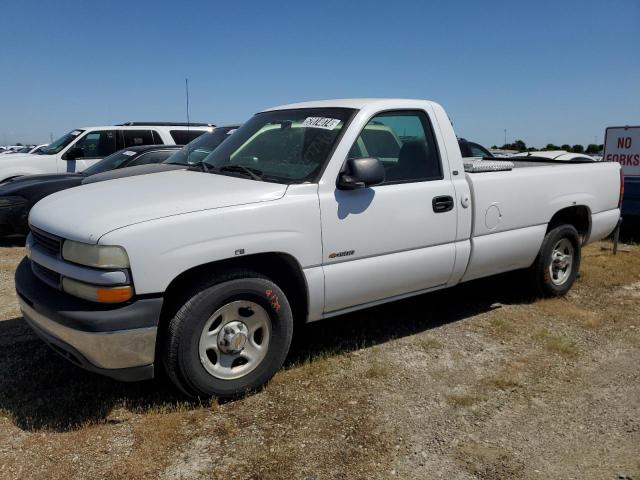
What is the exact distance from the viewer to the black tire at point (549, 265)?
534 cm

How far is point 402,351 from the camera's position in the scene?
4.39m

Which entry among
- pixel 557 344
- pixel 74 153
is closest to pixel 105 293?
pixel 557 344

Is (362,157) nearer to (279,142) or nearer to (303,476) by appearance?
(279,142)

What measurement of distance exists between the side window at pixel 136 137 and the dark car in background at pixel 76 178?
92.1 inches

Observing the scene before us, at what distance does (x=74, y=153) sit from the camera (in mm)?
10664

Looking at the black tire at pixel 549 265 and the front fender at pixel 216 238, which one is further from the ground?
the front fender at pixel 216 238

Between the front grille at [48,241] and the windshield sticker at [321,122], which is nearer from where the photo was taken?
the front grille at [48,241]

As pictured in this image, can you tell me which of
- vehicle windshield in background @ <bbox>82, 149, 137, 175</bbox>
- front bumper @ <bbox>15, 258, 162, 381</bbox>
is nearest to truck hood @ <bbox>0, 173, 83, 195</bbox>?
vehicle windshield in background @ <bbox>82, 149, 137, 175</bbox>

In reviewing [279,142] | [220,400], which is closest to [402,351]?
[220,400]

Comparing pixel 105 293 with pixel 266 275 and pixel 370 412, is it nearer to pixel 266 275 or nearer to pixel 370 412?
pixel 266 275

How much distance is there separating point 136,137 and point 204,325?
876cm

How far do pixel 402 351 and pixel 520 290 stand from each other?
2.11m

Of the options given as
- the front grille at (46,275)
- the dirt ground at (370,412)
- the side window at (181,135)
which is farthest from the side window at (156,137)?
the front grille at (46,275)

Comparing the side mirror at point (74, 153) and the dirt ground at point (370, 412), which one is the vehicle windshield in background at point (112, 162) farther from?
the dirt ground at point (370, 412)
